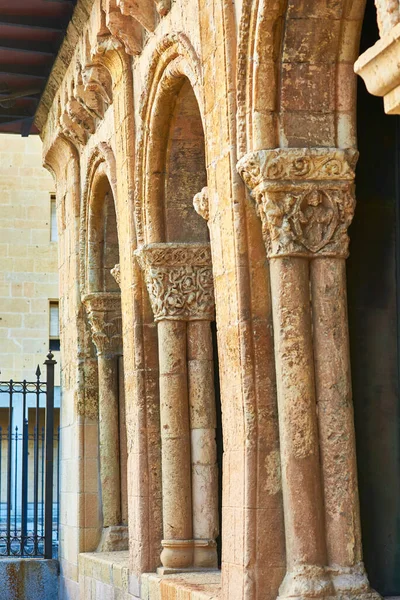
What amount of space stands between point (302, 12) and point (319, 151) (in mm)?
739

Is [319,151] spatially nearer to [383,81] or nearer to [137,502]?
[383,81]

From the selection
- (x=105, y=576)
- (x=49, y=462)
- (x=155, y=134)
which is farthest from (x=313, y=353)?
(x=49, y=462)

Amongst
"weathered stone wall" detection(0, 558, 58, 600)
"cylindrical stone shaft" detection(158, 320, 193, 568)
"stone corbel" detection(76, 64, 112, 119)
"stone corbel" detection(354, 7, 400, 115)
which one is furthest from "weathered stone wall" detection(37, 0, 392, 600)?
"weathered stone wall" detection(0, 558, 58, 600)

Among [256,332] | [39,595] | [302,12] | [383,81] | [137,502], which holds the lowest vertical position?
[39,595]

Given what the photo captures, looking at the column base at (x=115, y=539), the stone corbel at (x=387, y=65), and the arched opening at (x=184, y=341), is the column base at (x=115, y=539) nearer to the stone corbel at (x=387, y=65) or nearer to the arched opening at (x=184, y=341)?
the arched opening at (x=184, y=341)

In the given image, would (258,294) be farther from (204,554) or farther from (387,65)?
(204,554)

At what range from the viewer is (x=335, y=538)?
620 cm

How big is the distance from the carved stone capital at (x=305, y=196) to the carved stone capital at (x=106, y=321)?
17.6 feet

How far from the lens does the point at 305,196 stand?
634cm

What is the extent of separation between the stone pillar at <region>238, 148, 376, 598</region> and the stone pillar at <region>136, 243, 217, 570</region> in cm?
239

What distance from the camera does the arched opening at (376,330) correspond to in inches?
275

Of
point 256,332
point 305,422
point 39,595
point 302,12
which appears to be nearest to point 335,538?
point 305,422

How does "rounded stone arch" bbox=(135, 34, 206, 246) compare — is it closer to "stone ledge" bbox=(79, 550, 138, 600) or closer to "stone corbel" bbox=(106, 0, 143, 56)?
"stone corbel" bbox=(106, 0, 143, 56)

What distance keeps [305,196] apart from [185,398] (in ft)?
9.33
